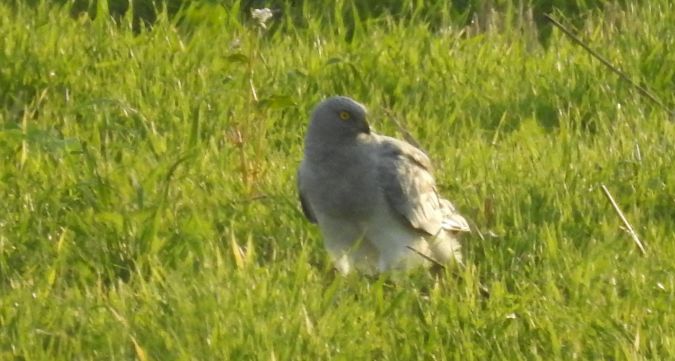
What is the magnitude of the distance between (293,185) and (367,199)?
0.72 metres

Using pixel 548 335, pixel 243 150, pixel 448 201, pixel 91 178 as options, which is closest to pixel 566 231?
pixel 448 201

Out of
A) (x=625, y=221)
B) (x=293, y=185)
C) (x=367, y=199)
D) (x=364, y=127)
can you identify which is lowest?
(x=293, y=185)

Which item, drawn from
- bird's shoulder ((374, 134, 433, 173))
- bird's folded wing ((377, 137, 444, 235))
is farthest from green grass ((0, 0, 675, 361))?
bird's shoulder ((374, 134, 433, 173))

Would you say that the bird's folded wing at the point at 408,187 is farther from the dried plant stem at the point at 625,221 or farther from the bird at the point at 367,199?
the dried plant stem at the point at 625,221

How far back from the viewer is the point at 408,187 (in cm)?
608

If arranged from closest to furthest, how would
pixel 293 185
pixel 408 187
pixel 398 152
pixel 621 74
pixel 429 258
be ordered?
pixel 429 258, pixel 408 187, pixel 398 152, pixel 293 185, pixel 621 74

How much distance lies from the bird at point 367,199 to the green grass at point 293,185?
13 cm

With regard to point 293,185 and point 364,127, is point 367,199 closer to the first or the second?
point 364,127

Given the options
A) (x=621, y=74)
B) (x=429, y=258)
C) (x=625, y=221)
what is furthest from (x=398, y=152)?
(x=621, y=74)

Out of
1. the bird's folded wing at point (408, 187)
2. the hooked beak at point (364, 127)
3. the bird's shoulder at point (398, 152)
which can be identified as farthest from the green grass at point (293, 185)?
the hooked beak at point (364, 127)

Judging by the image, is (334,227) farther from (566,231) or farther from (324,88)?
(324,88)

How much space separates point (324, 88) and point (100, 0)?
138 cm

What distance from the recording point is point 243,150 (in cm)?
678

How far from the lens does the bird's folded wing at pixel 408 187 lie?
6.06 meters
